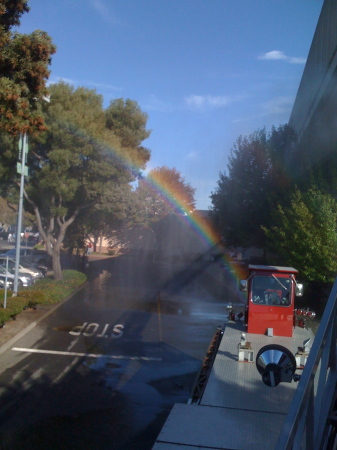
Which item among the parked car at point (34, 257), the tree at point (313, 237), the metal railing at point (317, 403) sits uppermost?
the tree at point (313, 237)

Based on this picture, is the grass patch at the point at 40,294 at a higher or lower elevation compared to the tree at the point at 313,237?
lower

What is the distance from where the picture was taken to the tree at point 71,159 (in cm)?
2375

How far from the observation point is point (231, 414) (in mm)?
5492

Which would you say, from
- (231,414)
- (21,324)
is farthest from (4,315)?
(231,414)

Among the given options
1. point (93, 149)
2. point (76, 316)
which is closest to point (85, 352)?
point (76, 316)

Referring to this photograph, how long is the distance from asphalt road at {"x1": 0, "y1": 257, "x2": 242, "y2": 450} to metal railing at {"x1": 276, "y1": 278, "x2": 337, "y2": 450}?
5209mm

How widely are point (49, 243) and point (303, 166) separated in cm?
1391

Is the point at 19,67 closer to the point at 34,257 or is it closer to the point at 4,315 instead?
the point at 4,315

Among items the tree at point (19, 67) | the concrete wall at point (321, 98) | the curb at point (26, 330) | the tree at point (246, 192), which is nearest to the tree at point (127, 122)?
the tree at point (246, 192)

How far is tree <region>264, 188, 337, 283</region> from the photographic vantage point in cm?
1708

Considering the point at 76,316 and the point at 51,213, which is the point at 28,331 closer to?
the point at 76,316

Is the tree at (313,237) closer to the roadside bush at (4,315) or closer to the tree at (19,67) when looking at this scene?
the roadside bush at (4,315)

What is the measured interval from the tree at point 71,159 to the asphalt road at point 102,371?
537cm

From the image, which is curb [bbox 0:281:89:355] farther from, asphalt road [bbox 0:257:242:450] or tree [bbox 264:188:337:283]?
tree [bbox 264:188:337:283]
